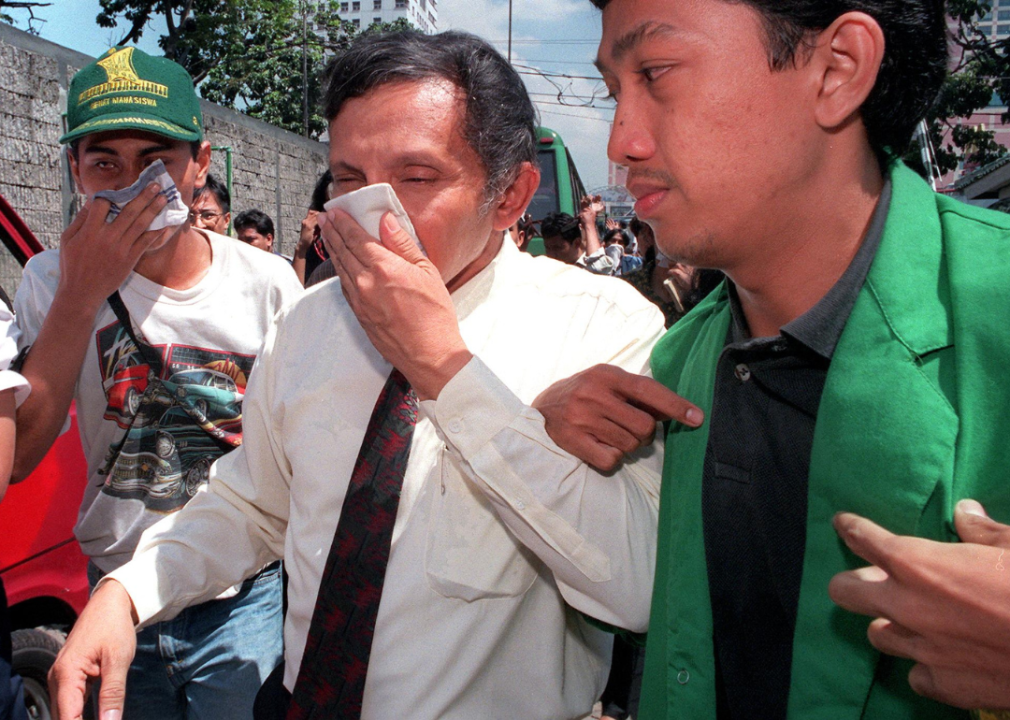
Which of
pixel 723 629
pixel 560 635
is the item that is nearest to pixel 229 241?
pixel 560 635

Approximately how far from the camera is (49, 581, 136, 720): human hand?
1.32m

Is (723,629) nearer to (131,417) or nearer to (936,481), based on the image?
(936,481)

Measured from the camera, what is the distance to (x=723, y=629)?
4.29ft

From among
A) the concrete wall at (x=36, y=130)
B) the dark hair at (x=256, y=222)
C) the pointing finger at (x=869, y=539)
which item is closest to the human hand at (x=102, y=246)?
the pointing finger at (x=869, y=539)

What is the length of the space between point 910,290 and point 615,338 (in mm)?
581

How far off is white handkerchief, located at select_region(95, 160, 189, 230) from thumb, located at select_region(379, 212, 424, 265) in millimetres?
993

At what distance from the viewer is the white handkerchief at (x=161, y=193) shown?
210cm

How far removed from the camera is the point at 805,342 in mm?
1203

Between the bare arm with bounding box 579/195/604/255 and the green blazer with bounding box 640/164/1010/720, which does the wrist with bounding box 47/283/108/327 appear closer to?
the green blazer with bounding box 640/164/1010/720

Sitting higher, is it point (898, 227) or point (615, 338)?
point (898, 227)

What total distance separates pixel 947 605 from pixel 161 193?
6.58 feet

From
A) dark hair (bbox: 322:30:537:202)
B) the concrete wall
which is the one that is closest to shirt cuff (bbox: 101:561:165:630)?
dark hair (bbox: 322:30:537:202)

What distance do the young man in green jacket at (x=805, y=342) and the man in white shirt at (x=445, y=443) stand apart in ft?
0.43

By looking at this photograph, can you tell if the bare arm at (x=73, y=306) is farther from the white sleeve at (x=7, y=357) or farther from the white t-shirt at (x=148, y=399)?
the white sleeve at (x=7, y=357)
